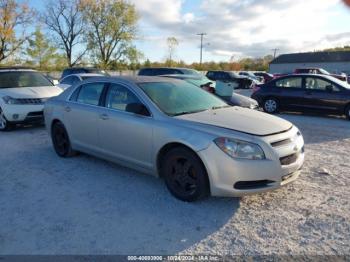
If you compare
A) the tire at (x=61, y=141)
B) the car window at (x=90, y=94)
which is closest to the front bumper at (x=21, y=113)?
the tire at (x=61, y=141)

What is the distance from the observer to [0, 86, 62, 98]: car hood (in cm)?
849

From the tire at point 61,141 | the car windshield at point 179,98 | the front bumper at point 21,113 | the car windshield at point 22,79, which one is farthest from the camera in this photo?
the car windshield at point 22,79

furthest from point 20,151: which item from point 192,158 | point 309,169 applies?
point 309,169

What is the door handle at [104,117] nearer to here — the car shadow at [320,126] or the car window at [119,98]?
the car window at [119,98]

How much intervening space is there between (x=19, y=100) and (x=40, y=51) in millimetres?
47941

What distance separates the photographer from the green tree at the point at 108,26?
50500 millimetres

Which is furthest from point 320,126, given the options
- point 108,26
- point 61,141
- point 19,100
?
point 108,26

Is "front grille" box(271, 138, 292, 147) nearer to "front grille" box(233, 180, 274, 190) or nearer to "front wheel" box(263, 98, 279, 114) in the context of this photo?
"front grille" box(233, 180, 274, 190)

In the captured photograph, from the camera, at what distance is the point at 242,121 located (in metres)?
4.18

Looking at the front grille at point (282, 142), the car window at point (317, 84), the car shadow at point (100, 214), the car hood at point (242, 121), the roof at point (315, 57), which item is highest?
the roof at point (315, 57)

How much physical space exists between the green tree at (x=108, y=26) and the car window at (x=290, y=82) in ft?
143

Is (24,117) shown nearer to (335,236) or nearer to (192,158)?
(192,158)

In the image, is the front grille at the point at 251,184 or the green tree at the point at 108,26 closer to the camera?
the front grille at the point at 251,184

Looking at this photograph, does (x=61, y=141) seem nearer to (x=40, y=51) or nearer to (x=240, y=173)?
(x=240, y=173)
